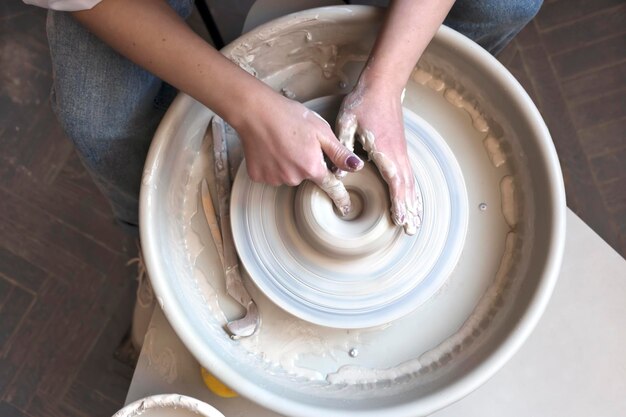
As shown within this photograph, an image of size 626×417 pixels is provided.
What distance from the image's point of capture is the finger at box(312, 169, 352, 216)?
100cm

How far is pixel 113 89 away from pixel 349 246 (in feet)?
1.83

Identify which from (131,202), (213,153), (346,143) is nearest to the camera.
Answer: (346,143)

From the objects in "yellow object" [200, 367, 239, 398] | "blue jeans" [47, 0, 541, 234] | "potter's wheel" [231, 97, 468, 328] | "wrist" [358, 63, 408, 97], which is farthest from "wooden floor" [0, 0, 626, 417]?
"wrist" [358, 63, 408, 97]

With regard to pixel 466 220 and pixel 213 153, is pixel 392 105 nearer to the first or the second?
pixel 466 220

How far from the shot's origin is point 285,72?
1257 mm

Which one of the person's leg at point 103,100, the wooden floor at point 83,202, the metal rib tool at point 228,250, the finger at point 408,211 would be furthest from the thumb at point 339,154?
the wooden floor at point 83,202

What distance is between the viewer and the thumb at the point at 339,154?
3.18 feet

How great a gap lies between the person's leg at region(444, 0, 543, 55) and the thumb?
481 millimetres

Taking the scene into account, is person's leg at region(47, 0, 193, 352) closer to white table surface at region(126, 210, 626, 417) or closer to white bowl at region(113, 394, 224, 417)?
white table surface at region(126, 210, 626, 417)

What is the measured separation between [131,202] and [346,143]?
639 mm

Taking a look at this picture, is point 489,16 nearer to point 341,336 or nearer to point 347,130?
point 347,130

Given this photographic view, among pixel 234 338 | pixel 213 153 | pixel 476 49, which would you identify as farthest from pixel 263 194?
pixel 476 49

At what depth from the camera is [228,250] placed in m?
1.12

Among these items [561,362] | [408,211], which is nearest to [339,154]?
[408,211]
